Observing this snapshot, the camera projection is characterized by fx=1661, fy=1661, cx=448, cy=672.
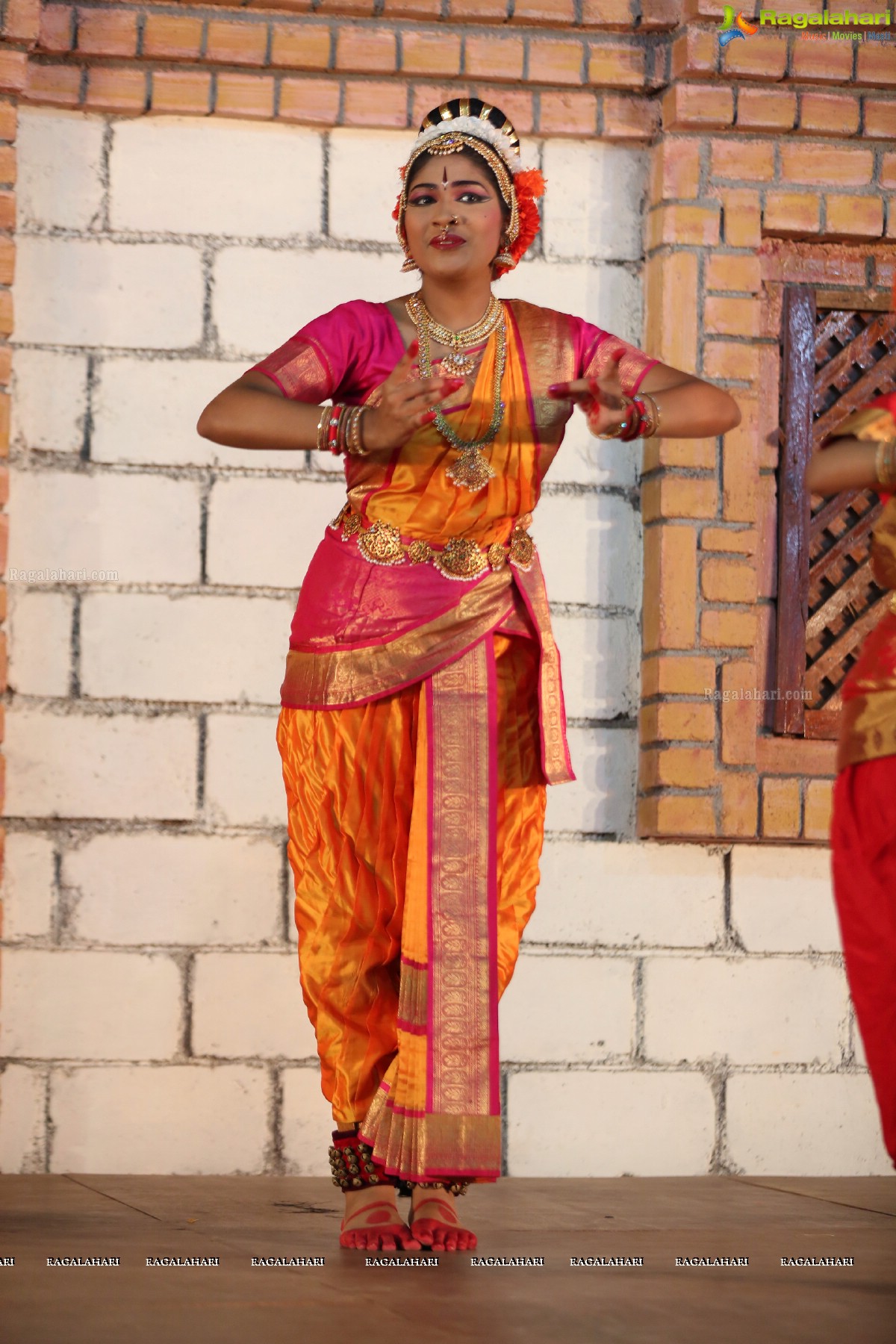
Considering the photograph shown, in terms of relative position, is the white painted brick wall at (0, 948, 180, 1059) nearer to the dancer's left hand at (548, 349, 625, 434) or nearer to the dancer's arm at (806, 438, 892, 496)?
the dancer's left hand at (548, 349, 625, 434)

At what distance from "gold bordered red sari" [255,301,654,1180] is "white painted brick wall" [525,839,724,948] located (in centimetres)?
104

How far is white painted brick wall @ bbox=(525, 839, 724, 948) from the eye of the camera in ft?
14.0

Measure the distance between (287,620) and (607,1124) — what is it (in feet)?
5.00

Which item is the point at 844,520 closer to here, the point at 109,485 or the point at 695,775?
the point at 695,775

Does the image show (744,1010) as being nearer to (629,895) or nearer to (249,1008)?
(629,895)

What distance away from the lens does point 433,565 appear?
10.4 feet

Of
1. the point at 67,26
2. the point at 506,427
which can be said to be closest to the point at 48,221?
the point at 67,26

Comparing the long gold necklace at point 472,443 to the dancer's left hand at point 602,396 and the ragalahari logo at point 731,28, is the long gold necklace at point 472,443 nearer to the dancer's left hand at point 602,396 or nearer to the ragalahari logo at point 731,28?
the dancer's left hand at point 602,396

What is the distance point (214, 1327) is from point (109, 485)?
2.56m

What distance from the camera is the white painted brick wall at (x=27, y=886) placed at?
4.14m

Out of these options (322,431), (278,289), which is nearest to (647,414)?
(322,431)

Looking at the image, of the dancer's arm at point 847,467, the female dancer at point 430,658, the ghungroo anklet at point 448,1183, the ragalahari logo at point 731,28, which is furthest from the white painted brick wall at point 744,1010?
the ragalahari logo at point 731,28

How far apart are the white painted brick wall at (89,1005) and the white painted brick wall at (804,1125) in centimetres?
147

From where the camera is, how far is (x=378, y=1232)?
295 centimetres
